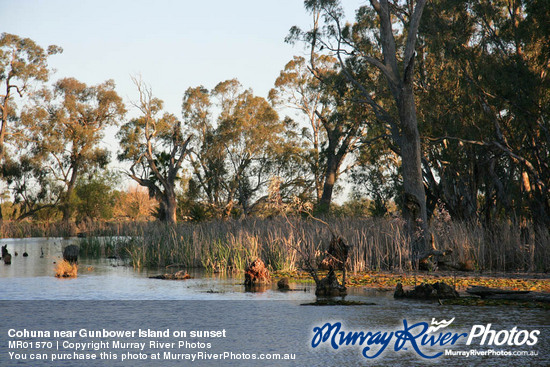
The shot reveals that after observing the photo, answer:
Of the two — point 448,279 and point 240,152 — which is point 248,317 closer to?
point 448,279

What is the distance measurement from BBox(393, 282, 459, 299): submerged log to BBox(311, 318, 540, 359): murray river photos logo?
7.44ft

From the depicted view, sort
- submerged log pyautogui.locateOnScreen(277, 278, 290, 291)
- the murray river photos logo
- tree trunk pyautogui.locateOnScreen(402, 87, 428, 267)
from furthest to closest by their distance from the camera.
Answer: tree trunk pyautogui.locateOnScreen(402, 87, 428, 267)
submerged log pyautogui.locateOnScreen(277, 278, 290, 291)
the murray river photos logo

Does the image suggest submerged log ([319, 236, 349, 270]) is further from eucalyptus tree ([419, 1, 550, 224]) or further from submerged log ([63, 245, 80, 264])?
submerged log ([63, 245, 80, 264])

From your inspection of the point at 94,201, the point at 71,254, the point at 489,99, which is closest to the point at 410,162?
the point at 489,99

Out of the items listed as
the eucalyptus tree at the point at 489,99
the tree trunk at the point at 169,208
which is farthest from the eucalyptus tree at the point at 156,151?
the eucalyptus tree at the point at 489,99

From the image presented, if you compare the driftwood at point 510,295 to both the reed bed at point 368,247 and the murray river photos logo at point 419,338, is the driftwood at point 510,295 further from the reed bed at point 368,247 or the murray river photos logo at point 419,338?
the reed bed at point 368,247

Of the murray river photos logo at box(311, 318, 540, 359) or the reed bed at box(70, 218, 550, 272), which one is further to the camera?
the reed bed at box(70, 218, 550, 272)

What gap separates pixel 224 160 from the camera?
41.9 meters

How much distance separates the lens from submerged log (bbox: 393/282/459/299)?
9.68m

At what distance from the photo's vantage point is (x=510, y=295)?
929cm

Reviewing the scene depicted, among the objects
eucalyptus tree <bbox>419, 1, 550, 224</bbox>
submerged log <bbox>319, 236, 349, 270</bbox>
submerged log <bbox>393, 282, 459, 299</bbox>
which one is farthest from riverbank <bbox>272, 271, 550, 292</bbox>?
eucalyptus tree <bbox>419, 1, 550, 224</bbox>

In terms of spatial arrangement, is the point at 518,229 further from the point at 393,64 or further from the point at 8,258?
the point at 8,258

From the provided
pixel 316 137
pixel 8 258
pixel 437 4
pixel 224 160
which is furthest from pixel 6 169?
pixel 437 4

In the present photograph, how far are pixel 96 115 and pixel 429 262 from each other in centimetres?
4293
